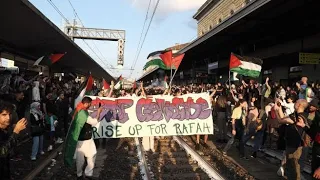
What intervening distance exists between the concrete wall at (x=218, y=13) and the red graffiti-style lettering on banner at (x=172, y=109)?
26105 mm

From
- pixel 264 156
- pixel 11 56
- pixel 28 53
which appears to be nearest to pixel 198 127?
pixel 264 156

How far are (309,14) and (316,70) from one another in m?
3.66

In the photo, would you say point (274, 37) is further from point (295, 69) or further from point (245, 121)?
point (245, 121)

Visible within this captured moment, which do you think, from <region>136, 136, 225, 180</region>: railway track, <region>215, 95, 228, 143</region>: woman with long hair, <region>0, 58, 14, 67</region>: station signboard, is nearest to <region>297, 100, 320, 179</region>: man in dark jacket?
<region>136, 136, 225, 180</region>: railway track

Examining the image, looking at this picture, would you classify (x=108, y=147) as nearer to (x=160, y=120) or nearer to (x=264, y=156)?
(x=160, y=120)

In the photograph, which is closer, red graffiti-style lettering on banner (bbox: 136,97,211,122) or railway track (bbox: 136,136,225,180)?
railway track (bbox: 136,136,225,180)

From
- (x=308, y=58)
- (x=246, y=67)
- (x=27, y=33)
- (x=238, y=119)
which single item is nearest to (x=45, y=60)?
(x=27, y=33)

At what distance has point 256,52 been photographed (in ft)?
79.5

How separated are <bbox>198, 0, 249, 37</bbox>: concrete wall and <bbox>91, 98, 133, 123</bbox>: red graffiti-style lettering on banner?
26987 millimetres

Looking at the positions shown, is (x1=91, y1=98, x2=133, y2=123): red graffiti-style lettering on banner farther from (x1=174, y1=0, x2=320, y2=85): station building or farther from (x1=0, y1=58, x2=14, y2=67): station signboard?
(x1=0, y1=58, x2=14, y2=67): station signboard

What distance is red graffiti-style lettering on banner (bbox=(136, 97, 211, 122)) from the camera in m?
12.8

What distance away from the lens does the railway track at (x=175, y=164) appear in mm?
9047

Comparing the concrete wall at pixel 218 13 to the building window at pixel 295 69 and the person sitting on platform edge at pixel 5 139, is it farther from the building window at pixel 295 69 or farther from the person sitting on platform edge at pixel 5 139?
the person sitting on platform edge at pixel 5 139

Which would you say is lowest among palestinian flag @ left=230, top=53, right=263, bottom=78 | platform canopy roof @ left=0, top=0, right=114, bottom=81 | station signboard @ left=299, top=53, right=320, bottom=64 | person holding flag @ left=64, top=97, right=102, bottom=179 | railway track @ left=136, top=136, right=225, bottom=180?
railway track @ left=136, top=136, right=225, bottom=180
